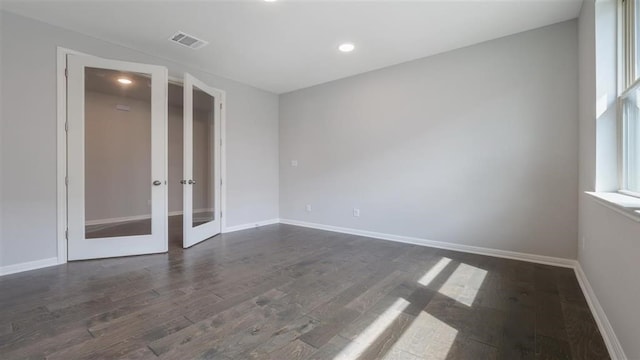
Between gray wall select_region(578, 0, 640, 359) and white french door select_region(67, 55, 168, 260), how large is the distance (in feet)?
13.7

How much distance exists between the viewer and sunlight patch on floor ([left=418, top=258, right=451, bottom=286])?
2.64 metres

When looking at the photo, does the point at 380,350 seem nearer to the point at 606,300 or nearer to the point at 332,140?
the point at 606,300

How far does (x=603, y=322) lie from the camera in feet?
5.89

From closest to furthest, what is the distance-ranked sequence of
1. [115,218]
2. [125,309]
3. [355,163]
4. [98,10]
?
[125,309] < [98,10] < [115,218] < [355,163]

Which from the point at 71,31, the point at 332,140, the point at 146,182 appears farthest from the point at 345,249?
the point at 71,31

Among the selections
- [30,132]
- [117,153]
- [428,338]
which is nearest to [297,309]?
[428,338]

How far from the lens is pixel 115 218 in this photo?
420 cm

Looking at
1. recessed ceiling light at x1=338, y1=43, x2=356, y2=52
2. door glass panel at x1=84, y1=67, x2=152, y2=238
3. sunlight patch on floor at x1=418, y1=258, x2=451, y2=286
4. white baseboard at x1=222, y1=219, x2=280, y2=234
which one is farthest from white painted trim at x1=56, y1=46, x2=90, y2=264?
sunlight patch on floor at x1=418, y1=258, x2=451, y2=286

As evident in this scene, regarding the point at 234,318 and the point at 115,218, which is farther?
the point at 115,218

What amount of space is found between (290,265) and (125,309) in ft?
4.94

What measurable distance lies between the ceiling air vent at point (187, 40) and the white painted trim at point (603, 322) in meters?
4.39

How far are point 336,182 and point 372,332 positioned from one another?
3177mm

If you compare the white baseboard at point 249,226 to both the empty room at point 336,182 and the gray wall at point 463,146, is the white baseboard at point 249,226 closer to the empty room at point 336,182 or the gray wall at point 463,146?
the empty room at point 336,182

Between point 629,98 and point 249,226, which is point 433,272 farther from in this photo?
point 249,226
